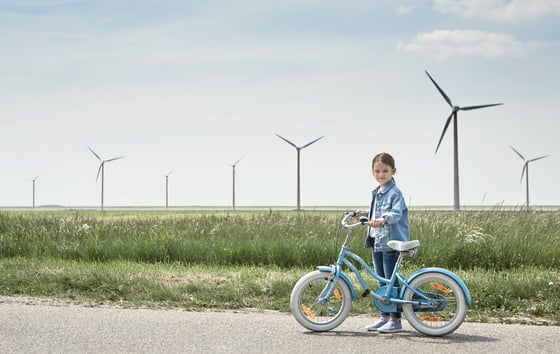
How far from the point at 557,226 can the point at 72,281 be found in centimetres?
1202

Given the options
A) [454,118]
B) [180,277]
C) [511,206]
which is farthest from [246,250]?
[454,118]

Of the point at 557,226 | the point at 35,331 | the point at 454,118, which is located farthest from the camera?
the point at 454,118

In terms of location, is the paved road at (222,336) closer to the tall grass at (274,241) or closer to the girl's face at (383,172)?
the girl's face at (383,172)

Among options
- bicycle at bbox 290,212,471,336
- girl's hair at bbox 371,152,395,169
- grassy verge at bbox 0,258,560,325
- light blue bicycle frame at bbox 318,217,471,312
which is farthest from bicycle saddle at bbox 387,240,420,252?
grassy verge at bbox 0,258,560,325

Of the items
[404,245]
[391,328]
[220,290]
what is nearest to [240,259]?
[220,290]

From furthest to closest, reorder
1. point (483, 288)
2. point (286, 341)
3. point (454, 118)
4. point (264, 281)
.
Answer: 1. point (454, 118)
2. point (264, 281)
3. point (483, 288)
4. point (286, 341)

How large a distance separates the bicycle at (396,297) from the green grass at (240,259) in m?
1.60

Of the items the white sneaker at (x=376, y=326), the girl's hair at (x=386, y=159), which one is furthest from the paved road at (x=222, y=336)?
the girl's hair at (x=386, y=159)

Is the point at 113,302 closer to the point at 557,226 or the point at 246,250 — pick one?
the point at 246,250

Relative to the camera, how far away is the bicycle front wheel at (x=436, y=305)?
7520mm

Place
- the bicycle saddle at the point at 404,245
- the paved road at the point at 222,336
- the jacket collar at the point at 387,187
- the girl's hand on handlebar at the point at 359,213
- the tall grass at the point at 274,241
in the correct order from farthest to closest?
the tall grass at the point at 274,241 → the jacket collar at the point at 387,187 → the girl's hand on handlebar at the point at 359,213 → the bicycle saddle at the point at 404,245 → the paved road at the point at 222,336

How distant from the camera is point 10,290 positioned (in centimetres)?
1156

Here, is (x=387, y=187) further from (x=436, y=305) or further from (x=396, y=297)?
(x=436, y=305)

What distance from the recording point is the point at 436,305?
24.8 feet
